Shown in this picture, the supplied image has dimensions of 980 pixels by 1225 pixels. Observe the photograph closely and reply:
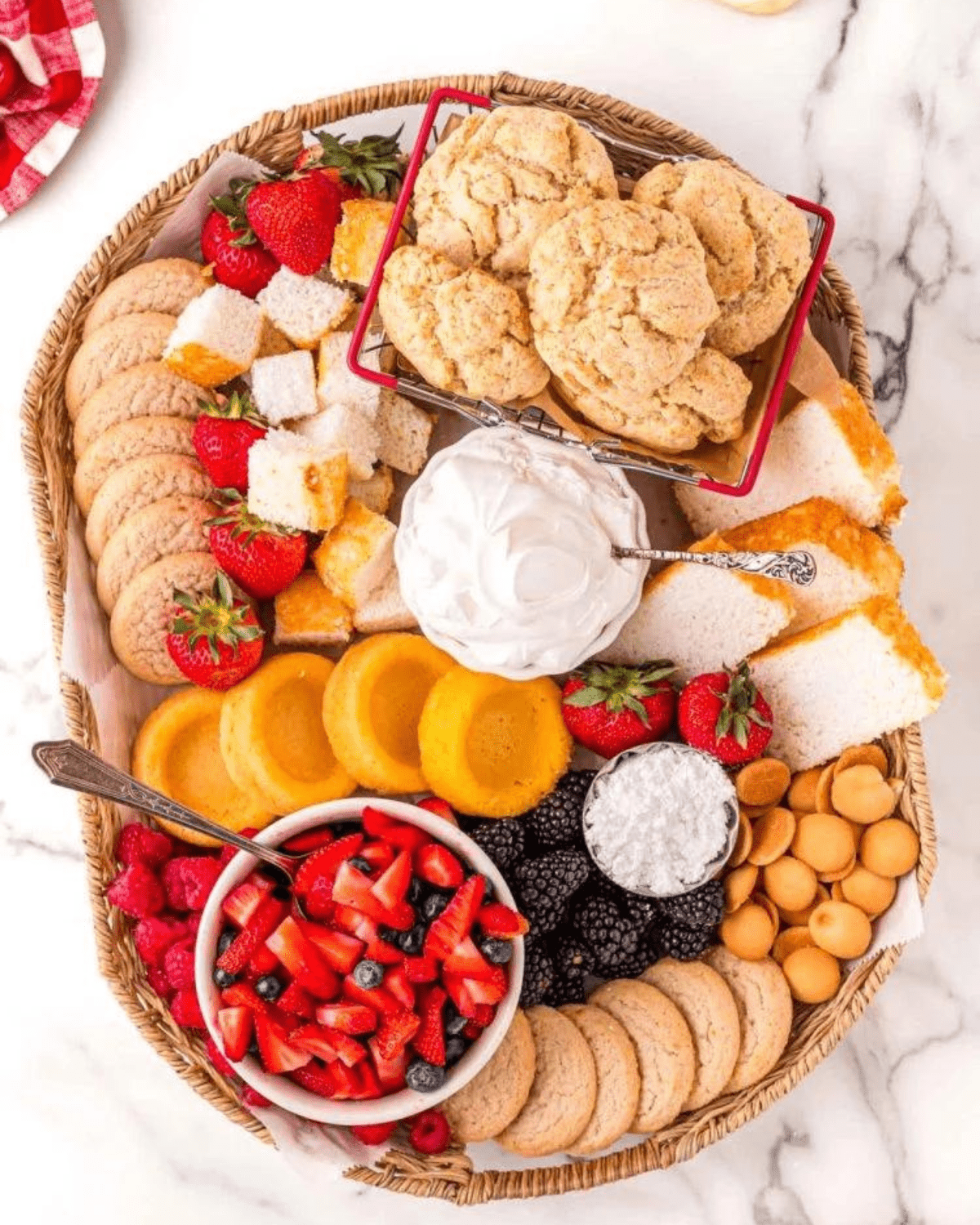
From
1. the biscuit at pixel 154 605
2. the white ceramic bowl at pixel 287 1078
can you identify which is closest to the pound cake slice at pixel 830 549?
the white ceramic bowl at pixel 287 1078

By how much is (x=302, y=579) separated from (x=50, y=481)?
0.47m

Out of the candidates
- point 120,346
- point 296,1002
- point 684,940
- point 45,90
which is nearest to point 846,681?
point 684,940

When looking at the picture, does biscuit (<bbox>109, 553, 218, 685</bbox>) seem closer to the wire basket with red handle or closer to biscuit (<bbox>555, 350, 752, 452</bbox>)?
the wire basket with red handle

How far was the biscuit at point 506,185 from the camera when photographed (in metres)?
1.90

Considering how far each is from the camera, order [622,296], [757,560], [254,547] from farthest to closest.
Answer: [254,547]
[757,560]
[622,296]

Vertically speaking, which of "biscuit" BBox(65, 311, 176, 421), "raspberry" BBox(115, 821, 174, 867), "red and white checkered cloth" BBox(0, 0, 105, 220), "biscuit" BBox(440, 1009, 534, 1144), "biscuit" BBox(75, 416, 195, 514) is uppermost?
"red and white checkered cloth" BBox(0, 0, 105, 220)

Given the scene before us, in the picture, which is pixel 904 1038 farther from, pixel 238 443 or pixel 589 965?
pixel 238 443

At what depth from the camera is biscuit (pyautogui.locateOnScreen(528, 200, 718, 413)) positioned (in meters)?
1.81

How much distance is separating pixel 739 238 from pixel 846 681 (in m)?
0.79

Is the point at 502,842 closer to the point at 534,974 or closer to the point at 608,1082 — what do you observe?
the point at 534,974

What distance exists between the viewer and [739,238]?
75.2 inches

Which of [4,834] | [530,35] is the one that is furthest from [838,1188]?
[530,35]

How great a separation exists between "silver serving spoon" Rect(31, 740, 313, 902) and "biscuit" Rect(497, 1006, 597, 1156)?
0.52 m

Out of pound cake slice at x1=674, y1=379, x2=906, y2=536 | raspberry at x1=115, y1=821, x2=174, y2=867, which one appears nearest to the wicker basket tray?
raspberry at x1=115, y1=821, x2=174, y2=867
